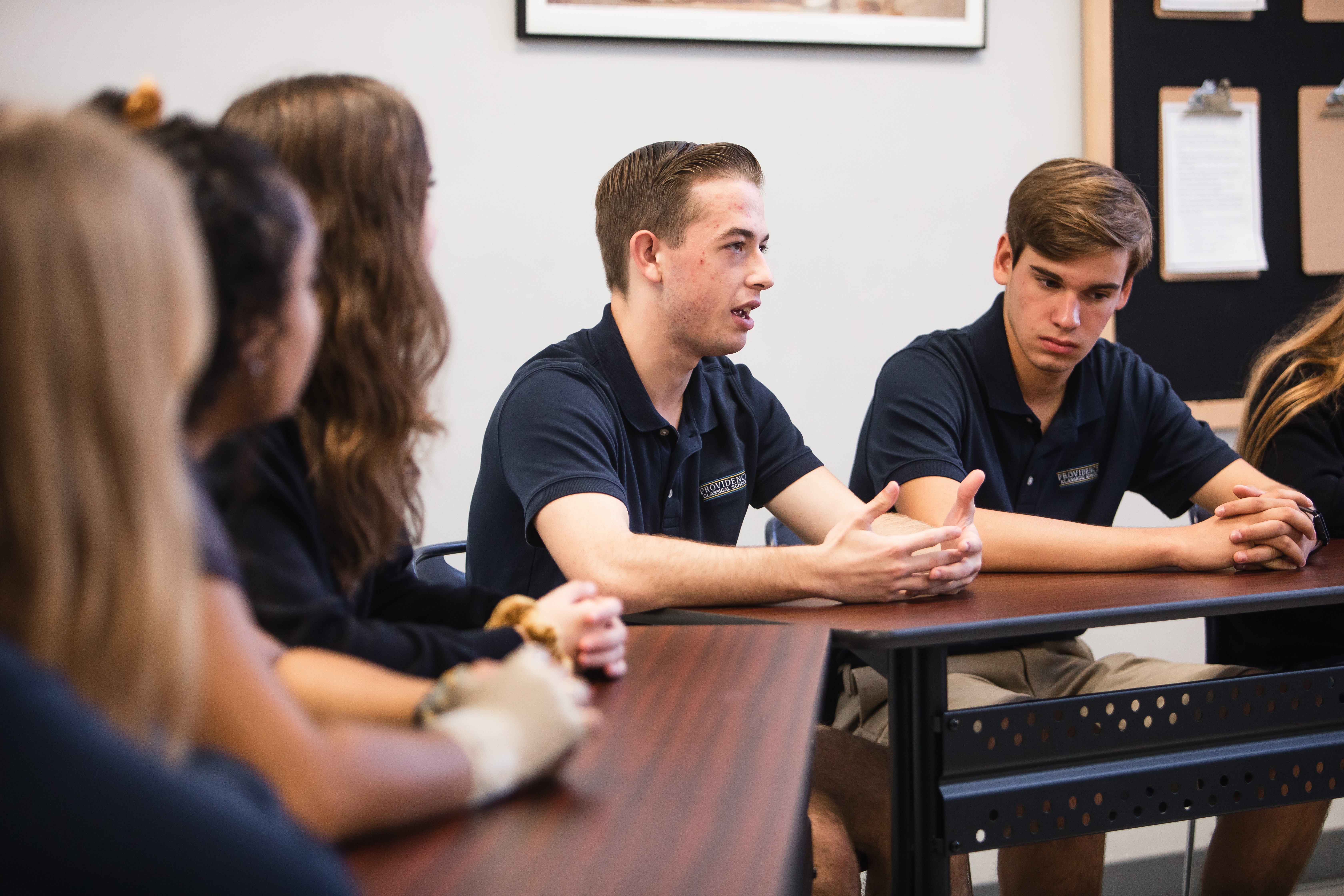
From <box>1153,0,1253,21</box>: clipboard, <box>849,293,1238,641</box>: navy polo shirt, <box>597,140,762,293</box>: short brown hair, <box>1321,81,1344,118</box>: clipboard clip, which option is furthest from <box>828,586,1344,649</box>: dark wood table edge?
<box>1321,81,1344,118</box>: clipboard clip

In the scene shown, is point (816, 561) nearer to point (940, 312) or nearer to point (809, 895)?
point (809, 895)

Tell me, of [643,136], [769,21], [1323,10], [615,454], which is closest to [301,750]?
[615,454]

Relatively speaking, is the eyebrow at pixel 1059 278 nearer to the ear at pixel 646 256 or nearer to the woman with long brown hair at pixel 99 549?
the ear at pixel 646 256

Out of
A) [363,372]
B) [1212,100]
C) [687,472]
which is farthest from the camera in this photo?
[1212,100]

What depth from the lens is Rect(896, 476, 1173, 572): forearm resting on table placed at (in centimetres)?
161

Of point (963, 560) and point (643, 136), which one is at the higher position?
point (643, 136)

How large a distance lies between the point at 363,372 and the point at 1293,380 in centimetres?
174

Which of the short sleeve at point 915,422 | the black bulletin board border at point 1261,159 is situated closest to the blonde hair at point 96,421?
the short sleeve at point 915,422

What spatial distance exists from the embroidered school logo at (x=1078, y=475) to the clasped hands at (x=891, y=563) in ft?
2.15

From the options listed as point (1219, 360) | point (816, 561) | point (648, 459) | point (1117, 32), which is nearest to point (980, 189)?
point (1117, 32)

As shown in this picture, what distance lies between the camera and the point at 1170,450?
206 cm

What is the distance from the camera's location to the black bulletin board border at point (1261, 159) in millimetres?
2760

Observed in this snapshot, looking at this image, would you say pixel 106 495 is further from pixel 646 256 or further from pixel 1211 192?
pixel 1211 192

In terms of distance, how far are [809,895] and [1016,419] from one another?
3.28 feet
